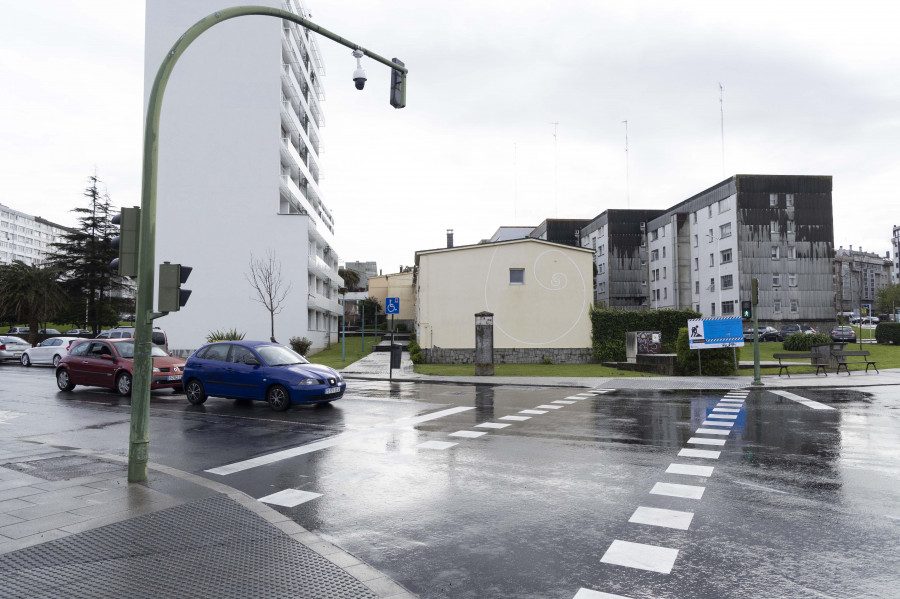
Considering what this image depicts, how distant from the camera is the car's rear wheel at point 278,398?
44.3 feet

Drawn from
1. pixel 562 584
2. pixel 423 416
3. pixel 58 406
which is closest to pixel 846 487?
pixel 562 584

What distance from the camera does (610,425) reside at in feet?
37.9

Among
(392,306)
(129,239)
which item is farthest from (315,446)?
(392,306)

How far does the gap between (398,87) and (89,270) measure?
184 feet

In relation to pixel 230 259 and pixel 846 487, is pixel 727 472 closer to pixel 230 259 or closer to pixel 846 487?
pixel 846 487

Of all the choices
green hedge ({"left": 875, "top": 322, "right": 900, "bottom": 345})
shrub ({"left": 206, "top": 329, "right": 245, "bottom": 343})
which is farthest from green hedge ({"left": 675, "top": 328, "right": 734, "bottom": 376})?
green hedge ({"left": 875, "top": 322, "right": 900, "bottom": 345})

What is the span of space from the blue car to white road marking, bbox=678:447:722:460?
8.07m

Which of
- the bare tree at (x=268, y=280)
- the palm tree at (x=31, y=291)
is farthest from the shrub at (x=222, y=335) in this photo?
the palm tree at (x=31, y=291)

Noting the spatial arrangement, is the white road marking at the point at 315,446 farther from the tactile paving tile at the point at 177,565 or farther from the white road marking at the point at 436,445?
the tactile paving tile at the point at 177,565

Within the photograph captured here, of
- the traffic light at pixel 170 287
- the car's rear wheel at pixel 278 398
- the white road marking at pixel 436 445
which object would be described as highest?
the traffic light at pixel 170 287

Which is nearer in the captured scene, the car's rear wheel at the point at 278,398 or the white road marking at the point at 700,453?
the white road marking at the point at 700,453

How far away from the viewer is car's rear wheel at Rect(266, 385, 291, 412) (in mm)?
13500

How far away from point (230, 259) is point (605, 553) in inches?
1551

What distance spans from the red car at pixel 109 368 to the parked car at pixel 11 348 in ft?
66.7
